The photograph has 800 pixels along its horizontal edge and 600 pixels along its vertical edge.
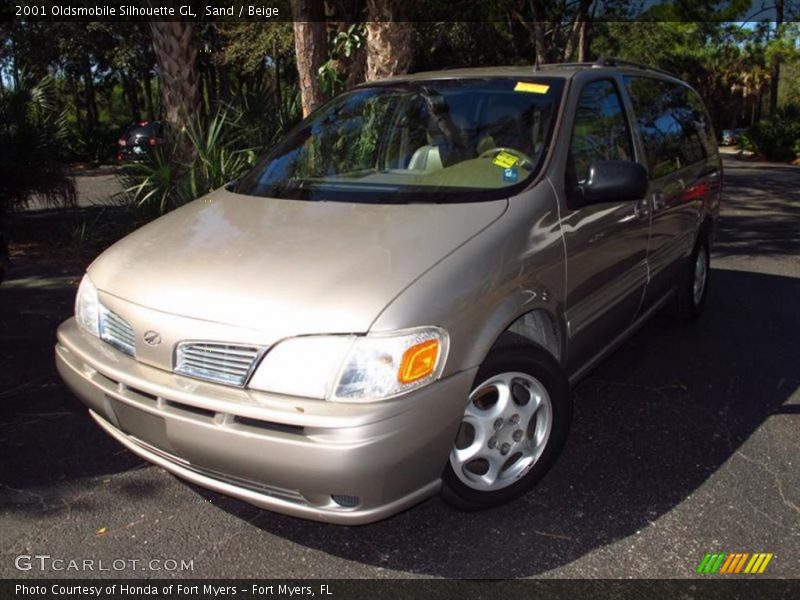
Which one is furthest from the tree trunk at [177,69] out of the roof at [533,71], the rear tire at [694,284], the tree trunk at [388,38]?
the rear tire at [694,284]

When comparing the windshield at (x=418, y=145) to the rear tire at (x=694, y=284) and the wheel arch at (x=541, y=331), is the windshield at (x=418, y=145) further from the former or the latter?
the rear tire at (x=694, y=284)

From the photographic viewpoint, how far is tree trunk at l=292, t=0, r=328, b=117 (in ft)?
28.6

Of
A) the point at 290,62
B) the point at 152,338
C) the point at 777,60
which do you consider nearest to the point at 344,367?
the point at 152,338

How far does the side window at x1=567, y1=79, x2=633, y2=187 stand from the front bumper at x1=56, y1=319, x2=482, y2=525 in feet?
4.91

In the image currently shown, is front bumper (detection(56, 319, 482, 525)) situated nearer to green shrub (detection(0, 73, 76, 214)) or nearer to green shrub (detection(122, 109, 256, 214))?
green shrub (detection(122, 109, 256, 214))

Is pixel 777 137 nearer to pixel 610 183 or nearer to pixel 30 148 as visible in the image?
pixel 30 148

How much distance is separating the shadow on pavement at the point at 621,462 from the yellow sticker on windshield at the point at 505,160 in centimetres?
145

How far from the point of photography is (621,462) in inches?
138

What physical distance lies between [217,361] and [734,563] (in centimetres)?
209

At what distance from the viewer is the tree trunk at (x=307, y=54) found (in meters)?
8.73

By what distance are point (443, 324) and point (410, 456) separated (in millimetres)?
468

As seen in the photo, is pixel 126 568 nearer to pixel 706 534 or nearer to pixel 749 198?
pixel 706 534

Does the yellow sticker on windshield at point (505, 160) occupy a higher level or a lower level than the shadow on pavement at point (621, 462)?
higher

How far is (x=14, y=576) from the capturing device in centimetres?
271
